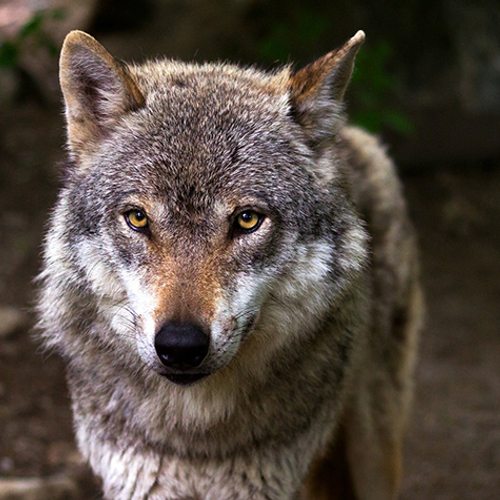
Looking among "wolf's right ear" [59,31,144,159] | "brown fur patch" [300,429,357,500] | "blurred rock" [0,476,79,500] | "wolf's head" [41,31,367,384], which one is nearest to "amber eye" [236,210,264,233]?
"wolf's head" [41,31,367,384]

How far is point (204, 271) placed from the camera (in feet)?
9.74

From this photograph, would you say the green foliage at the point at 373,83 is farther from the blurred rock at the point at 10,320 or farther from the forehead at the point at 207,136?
the blurred rock at the point at 10,320

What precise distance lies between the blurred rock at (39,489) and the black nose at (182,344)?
110 inches

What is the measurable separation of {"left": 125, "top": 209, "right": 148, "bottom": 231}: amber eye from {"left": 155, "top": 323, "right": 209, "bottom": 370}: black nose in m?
0.55

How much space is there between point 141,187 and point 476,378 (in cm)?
514

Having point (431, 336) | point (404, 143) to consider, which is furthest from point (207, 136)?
point (404, 143)

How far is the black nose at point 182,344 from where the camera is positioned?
108 inches

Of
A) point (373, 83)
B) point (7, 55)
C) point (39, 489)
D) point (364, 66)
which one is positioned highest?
point (7, 55)

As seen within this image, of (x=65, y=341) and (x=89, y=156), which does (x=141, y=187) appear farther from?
(x=65, y=341)

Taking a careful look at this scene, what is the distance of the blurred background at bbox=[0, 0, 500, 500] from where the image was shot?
21.1ft

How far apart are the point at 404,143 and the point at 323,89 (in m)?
5.83

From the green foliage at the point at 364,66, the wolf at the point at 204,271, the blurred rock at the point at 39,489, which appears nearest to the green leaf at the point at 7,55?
the green foliage at the point at 364,66

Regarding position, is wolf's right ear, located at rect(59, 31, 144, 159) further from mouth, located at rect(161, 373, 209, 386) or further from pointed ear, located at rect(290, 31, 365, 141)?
mouth, located at rect(161, 373, 209, 386)

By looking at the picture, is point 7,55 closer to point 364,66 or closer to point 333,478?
point 364,66
